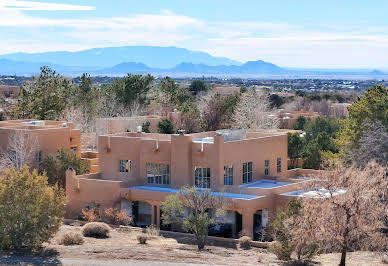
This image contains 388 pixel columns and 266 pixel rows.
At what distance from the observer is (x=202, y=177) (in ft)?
135

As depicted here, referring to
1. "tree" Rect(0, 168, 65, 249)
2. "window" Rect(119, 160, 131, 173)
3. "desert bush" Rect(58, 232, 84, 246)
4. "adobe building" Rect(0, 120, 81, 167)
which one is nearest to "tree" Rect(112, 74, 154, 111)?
"adobe building" Rect(0, 120, 81, 167)

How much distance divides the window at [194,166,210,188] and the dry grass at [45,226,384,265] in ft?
18.9

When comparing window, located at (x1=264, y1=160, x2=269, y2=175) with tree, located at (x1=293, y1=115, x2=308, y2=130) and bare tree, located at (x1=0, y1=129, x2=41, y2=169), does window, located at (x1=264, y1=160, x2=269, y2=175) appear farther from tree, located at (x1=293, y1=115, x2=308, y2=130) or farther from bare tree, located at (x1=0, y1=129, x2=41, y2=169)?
tree, located at (x1=293, y1=115, x2=308, y2=130)

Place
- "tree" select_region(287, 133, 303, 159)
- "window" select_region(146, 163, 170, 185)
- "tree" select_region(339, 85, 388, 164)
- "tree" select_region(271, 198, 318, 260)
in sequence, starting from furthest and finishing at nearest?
"tree" select_region(287, 133, 303, 159)
"tree" select_region(339, 85, 388, 164)
"window" select_region(146, 163, 170, 185)
"tree" select_region(271, 198, 318, 260)

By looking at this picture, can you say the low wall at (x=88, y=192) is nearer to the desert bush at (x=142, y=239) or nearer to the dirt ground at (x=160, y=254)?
the dirt ground at (x=160, y=254)

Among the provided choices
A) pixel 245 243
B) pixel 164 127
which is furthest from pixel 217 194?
pixel 164 127

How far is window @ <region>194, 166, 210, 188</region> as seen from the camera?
1618 inches

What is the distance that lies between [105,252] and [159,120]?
36066 mm

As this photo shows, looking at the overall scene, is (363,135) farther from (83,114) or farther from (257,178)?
(83,114)

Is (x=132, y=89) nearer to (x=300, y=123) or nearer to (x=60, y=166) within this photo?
(x=300, y=123)

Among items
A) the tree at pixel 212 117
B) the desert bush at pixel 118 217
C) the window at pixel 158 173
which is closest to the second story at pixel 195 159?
the window at pixel 158 173

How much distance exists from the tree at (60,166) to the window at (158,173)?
6.24m

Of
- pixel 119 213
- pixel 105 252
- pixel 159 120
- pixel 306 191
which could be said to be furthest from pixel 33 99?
pixel 105 252

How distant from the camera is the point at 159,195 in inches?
1575
